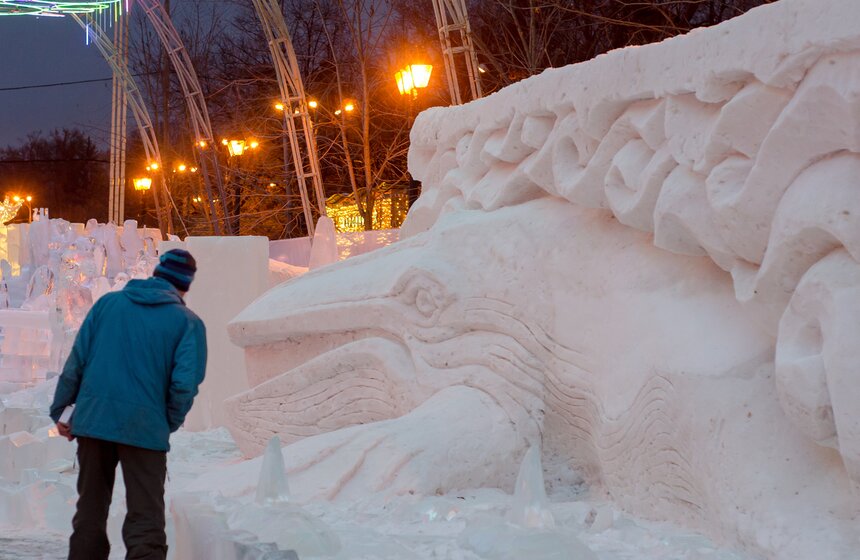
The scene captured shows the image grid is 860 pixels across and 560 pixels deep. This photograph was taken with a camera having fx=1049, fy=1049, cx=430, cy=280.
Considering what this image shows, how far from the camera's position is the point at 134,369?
371cm

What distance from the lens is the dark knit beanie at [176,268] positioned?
13.1ft

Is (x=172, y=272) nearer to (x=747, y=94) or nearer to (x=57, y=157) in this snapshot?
(x=747, y=94)

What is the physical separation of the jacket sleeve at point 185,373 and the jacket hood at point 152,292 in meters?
0.14

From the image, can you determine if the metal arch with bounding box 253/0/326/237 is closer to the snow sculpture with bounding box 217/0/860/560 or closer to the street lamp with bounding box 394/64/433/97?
the street lamp with bounding box 394/64/433/97

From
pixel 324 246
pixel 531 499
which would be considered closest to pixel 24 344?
pixel 324 246

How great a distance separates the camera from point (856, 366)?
9.95 ft

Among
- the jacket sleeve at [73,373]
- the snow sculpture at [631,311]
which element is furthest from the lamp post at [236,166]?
the jacket sleeve at [73,373]

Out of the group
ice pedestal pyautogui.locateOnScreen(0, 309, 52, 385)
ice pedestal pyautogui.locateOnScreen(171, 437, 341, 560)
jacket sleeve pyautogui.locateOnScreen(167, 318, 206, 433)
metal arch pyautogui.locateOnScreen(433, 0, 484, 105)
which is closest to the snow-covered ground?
ice pedestal pyautogui.locateOnScreen(171, 437, 341, 560)

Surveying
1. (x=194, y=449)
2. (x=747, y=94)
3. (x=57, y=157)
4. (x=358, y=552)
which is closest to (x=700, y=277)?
(x=747, y=94)

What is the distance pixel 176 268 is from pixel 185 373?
0.46 meters

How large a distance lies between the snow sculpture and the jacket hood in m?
0.95

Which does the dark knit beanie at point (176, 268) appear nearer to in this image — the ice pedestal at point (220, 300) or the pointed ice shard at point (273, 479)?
the pointed ice shard at point (273, 479)

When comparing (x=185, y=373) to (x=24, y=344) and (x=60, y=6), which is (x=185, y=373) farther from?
(x=60, y=6)

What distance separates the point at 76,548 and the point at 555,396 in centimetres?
207
